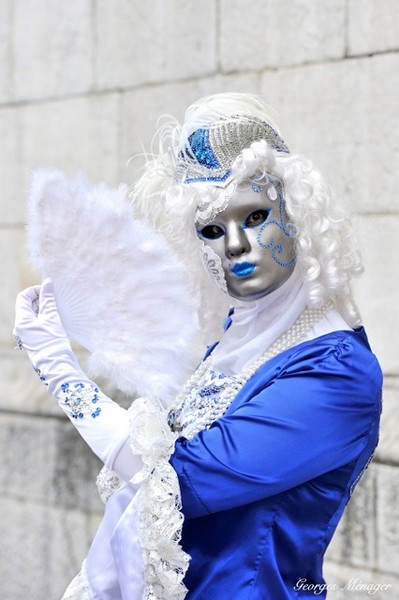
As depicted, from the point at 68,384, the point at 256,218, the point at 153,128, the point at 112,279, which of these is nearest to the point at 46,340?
the point at 68,384

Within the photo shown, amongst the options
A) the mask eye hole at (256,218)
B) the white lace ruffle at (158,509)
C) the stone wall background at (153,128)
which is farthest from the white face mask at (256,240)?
the stone wall background at (153,128)


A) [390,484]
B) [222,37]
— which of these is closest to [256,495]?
[390,484]

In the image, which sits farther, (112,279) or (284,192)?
(112,279)

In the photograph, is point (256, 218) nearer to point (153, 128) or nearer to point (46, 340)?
point (46, 340)

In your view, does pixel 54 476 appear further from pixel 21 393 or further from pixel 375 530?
pixel 375 530

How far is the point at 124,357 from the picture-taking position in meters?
2.52

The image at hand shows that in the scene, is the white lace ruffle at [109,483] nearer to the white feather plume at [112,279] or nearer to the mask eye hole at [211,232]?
the white feather plume at [112,279]

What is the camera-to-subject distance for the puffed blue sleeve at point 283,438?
2.14 metres

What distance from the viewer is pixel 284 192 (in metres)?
2.36

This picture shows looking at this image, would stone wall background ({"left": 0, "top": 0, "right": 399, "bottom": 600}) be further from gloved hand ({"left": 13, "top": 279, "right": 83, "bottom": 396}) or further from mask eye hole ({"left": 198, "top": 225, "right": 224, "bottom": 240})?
gloved hand ({"left": 13, "top": 279, "right": 83, "bottom": 396})

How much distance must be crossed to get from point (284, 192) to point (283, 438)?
539 millimetres

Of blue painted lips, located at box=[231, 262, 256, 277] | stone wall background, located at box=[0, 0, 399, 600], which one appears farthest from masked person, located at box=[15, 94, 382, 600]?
stone wall background, located at box=[0, 0, 399, 600]

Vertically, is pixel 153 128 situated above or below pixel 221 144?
below

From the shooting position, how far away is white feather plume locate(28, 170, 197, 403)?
2.45 meters
